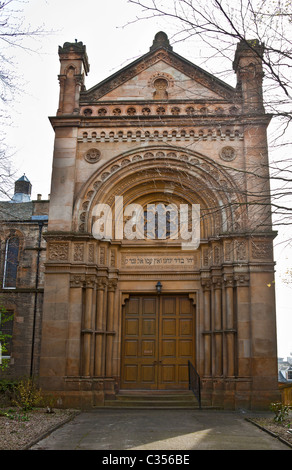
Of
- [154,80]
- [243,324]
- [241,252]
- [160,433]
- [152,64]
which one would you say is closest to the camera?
[160,433]

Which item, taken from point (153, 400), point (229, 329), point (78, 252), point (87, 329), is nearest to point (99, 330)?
Answer: point (87, 329)

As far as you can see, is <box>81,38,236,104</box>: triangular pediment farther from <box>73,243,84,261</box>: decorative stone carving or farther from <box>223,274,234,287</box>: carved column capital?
<box>223,274,234,287</box>: carved column capital

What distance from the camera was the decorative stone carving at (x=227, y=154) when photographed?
49.8ft

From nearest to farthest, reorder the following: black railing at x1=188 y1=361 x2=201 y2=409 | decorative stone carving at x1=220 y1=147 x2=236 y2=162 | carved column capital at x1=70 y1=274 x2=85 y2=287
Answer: black railing at x1=188 y1=361 x2=201 y2=409, carved column capital at x1=70 y1=274 x2=85 y2=287, decorative stone carving at x1=220 y1=147 x2=236 y2=162

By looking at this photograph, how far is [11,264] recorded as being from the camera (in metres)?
21.2

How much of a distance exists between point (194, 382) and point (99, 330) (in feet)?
10.4

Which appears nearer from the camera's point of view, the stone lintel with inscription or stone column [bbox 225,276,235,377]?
stone column [bbox 225,276,235,377]

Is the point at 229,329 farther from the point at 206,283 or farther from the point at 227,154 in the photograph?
the point at 227,154

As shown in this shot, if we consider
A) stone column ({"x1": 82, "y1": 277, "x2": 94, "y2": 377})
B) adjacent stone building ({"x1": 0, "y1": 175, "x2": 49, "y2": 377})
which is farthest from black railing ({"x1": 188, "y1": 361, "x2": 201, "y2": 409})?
adjacent stone building ({"x1": 0, "y1": 175, "x2": 49, "y2": 377})

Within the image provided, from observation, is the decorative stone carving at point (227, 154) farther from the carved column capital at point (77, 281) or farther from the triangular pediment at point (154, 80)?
the carved column capital at point (77, 281)

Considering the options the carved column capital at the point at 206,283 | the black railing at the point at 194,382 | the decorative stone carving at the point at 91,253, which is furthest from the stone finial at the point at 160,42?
the black railing at the point at 194,382

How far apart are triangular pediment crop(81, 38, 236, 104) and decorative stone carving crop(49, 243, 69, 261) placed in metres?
5.02

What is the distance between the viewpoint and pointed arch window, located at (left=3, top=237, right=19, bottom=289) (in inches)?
825

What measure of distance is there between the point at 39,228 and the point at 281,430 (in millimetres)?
14549
